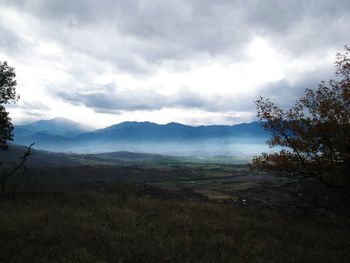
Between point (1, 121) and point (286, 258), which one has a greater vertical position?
point (1, 121)

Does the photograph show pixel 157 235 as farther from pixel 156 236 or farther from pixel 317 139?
pixel 317 139

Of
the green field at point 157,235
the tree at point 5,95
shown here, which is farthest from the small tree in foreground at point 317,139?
the tree at point 5,95

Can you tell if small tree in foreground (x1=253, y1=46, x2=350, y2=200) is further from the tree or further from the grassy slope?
the tree

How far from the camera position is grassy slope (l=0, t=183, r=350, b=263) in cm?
1426

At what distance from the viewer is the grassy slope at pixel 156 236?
561 inches

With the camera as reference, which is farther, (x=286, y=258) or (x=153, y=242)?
(x=153, y=242)

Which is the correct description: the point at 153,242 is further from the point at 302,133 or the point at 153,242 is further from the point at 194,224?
the point at 302,133

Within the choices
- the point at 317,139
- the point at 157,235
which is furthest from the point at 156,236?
the point at 317,139

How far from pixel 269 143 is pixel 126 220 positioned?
11265 mm

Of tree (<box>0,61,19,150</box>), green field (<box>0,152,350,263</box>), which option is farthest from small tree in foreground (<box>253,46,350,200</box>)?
tree (<box>0,61,19,150</box>)

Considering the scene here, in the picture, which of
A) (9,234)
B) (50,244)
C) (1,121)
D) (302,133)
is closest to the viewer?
(50,244)

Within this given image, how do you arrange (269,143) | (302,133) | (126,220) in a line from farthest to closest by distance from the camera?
1. (269,143)
2. (302,133)
3. (126,220)

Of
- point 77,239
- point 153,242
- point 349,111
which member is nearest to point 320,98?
point 349,111

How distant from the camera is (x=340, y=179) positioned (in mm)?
23344
